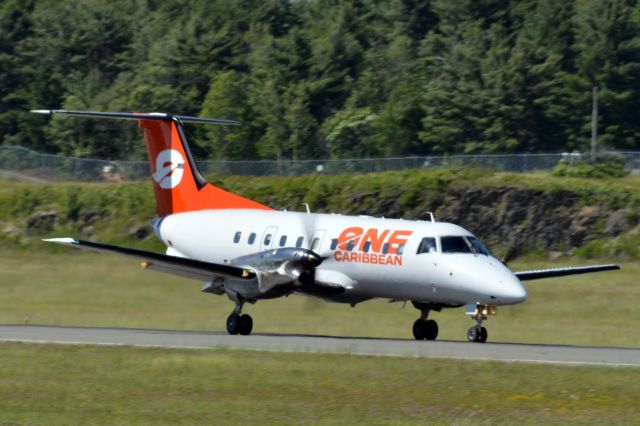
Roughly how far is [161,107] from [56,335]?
56106 millimetres

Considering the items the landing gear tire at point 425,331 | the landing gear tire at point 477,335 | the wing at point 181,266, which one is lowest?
the landing gear tire at point 425,331

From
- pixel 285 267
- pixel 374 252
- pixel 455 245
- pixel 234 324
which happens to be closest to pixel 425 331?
pixel 374 252

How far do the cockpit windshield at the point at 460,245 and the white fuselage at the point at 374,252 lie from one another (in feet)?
0.11

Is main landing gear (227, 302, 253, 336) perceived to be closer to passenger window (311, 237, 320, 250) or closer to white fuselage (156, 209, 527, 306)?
white fuselage (156, 209, 527, 306)

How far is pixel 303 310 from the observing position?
3484cm

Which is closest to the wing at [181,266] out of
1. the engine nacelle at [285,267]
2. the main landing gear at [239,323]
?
the engine nacelle at [285,267]

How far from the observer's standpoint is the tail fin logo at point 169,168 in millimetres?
33406

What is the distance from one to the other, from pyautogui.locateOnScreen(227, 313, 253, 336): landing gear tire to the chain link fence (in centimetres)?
2696

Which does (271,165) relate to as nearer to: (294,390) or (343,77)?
(343,77)

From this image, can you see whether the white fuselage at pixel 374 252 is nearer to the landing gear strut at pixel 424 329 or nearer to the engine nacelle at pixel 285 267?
the engine nacelle at pixel 285 267

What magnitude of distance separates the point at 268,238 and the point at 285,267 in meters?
2.14

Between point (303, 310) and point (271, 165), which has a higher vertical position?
point (271, 165)

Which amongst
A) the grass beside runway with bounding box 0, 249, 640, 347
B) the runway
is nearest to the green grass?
the grass beside runway with bounding box 0, 249, 640, 347

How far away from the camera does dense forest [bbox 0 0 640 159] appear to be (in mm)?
79250
